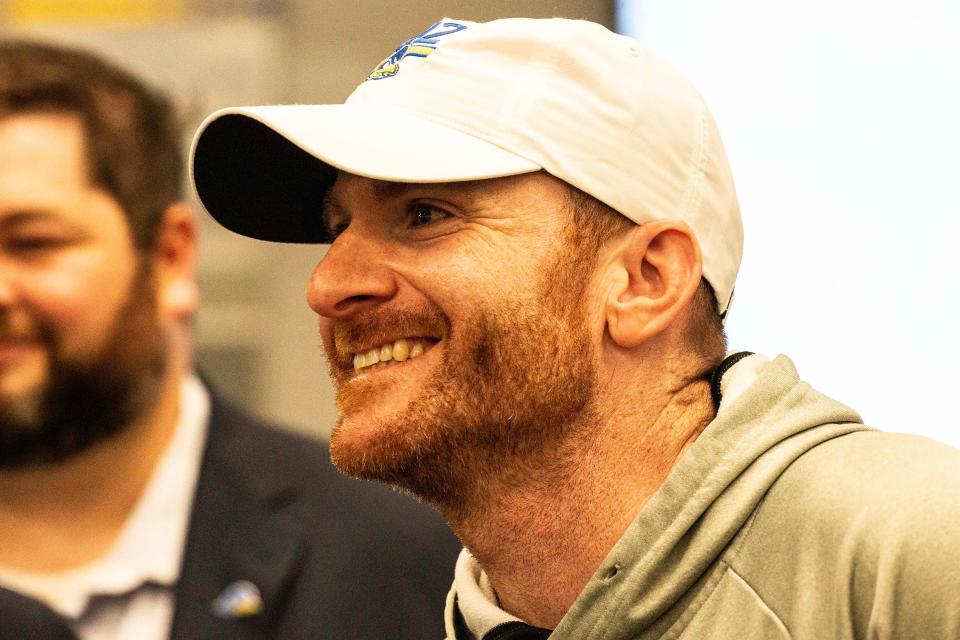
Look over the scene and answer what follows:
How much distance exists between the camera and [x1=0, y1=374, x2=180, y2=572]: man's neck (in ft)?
6.73

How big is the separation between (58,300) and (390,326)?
3.30 ft

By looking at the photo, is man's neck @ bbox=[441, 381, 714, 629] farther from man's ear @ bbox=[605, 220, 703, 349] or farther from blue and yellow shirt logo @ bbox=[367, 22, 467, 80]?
blue and yellow shirt logo @ bbox=[367, 22, 467, 80]

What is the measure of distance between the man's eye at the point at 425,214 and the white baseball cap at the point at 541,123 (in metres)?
0.09

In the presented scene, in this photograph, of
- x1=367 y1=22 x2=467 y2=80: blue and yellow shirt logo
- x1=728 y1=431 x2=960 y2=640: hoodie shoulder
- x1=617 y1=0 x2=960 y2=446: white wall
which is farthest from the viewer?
x1=617 y1=0 x2=960 y2=446: white wall

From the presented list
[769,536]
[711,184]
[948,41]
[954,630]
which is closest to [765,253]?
[948,41]

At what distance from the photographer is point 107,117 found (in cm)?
223

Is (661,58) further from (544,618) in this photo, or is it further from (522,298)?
(544,618)

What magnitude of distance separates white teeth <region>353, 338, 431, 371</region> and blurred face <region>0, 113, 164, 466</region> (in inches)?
36.1

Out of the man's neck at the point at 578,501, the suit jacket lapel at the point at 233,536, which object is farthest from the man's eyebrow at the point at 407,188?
the suit jacket lapel at the point at 233,536

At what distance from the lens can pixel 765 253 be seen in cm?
229

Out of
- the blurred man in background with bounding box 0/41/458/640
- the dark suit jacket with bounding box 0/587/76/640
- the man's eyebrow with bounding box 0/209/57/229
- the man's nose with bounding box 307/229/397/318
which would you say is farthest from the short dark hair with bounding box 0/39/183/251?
the man's nose with bounding box 307/229/397/318

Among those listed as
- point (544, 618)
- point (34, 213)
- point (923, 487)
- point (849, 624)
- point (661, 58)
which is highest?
point (661, 58)

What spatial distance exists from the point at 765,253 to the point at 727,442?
1.12 m

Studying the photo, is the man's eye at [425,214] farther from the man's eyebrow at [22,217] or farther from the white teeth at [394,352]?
the man's eyebrow at [22,217]
